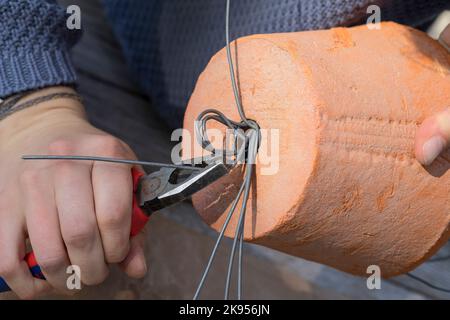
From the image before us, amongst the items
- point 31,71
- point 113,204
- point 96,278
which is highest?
point 31,71

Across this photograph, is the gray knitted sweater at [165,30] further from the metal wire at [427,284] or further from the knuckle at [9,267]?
the metal wire at [427,284]

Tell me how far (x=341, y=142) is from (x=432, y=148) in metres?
0.10

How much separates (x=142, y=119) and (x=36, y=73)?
A: 1.16ft

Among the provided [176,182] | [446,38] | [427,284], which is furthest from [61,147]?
[427,284]

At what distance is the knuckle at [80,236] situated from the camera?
56 centimetres

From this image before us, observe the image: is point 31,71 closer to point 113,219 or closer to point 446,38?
point 113,219

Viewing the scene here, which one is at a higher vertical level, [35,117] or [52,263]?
[35,117]

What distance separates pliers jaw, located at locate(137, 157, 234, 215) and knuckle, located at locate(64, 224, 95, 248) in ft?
→ 0.20

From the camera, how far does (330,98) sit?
1.69 ft

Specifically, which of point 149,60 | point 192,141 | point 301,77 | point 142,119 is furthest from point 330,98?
point 142,119

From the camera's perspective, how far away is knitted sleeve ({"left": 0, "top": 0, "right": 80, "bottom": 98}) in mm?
671

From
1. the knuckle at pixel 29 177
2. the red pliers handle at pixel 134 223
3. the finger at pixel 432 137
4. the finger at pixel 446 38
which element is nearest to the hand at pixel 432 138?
the finger at pixel 432 137

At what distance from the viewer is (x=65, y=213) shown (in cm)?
57

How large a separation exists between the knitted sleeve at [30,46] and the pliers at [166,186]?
0.64 ft
